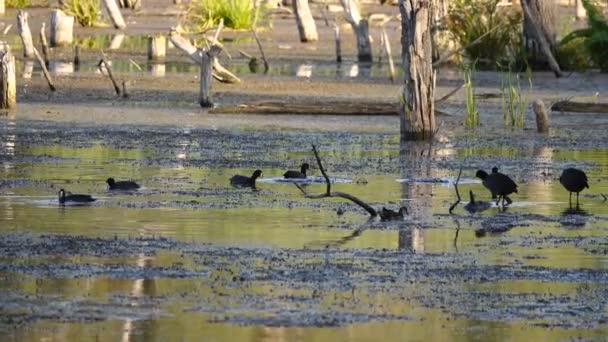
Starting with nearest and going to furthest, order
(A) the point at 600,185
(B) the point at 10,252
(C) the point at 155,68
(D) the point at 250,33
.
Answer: (B) the point at 10,252
(A) the point at 600,185
(C) the point at 155,68
(D) the point at 250,33

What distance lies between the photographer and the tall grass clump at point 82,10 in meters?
43.2

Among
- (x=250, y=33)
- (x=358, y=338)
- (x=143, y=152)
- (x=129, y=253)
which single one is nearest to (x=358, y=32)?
(x=250, y=33)

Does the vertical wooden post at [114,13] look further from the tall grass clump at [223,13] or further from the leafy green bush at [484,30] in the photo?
A: the leafy green bush at [484,30]

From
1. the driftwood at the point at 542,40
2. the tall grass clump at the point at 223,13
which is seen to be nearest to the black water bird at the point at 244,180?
the driftwood at the point at 542,40

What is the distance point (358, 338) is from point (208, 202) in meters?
5.46

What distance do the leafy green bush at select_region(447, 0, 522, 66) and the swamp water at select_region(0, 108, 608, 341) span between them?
43.3 ft

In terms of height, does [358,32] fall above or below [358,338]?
above

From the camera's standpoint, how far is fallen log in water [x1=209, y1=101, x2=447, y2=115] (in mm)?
22062

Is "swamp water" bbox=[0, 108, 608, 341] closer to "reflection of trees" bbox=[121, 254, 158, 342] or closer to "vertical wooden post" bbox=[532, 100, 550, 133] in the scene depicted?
"reflection of trees" bbox=[121, 254, 158, 342]

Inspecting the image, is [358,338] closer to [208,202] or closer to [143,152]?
[208,202]

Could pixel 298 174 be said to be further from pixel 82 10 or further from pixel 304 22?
pixel 82 10

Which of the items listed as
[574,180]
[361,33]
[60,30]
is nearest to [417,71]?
[574,180]

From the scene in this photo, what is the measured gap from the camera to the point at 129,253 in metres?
10.2

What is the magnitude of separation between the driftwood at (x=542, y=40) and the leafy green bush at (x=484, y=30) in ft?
1.87
